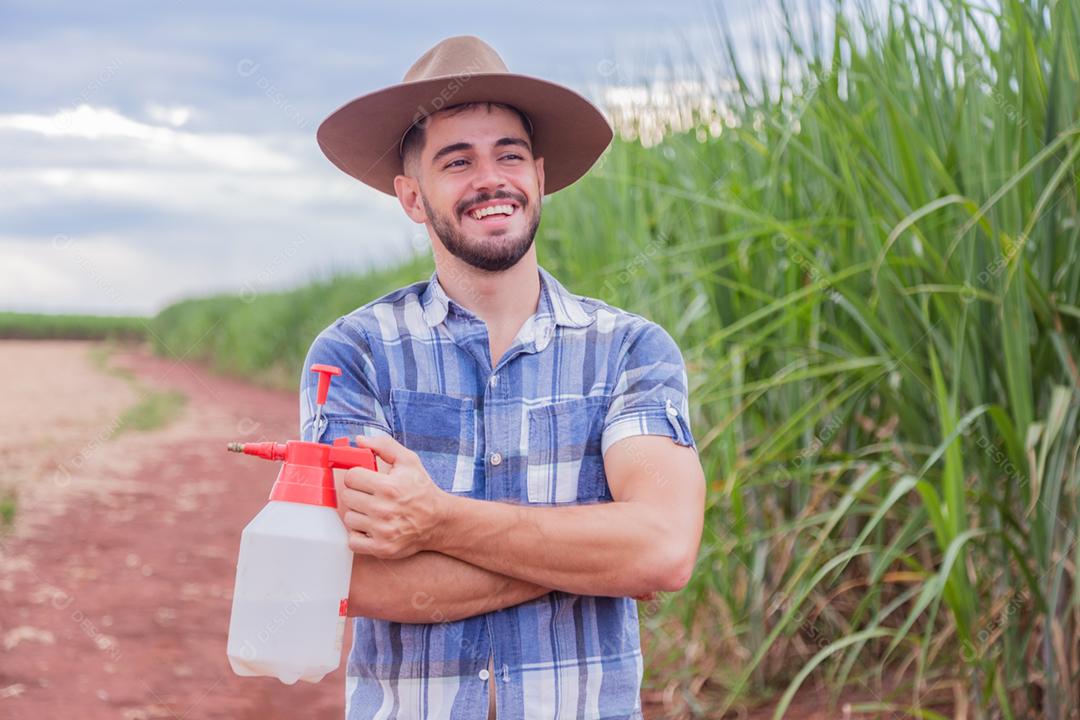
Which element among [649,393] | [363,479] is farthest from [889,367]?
[363,479]

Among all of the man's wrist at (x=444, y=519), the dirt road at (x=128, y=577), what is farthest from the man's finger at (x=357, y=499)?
the dirt road at (x=128, y=577)

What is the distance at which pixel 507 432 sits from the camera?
197 centimetres

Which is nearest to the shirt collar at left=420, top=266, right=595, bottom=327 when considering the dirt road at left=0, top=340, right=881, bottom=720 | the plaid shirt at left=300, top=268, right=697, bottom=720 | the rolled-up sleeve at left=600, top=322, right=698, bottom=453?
the plaid shirt at left=300, top=268, right=697, bottom=720

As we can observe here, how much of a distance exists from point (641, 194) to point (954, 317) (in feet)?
6.94

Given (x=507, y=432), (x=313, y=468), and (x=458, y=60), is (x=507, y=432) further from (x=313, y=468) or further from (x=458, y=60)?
(x=458, y=60)

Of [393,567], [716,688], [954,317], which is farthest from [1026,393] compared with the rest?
[393,567]

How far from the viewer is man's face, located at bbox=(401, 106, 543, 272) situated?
1.97 meters

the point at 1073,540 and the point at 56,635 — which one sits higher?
the point at 1073,540

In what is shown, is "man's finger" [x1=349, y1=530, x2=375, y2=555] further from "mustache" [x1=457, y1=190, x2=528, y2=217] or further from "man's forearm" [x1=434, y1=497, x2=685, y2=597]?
"mustache" [x1=457, y1=190, x2=528, y2=217]

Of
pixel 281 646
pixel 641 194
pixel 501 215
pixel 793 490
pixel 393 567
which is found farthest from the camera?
pixel 641 194

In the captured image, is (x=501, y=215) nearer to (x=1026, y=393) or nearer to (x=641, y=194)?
(x=1026, y=393)

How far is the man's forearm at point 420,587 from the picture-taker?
70.1 inches

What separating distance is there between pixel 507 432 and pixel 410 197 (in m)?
0.54

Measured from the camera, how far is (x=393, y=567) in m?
1.79
